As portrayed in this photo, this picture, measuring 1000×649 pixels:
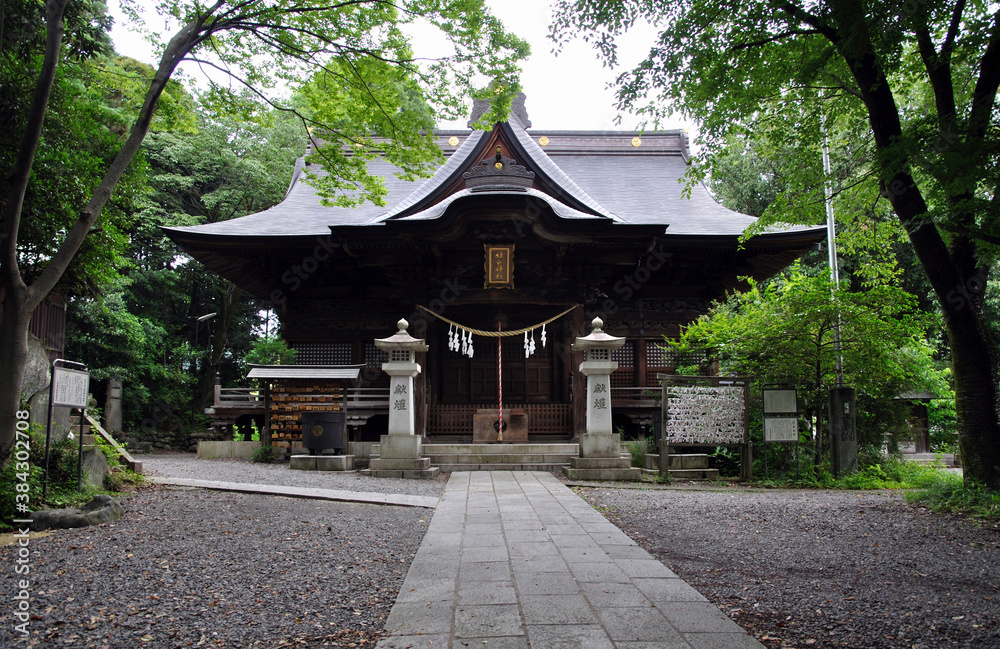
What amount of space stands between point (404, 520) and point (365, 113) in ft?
15.1

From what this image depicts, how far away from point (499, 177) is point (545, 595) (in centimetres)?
984

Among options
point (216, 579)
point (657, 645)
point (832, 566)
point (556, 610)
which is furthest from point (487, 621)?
point (832, 566)

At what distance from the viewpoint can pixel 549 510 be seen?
629cm

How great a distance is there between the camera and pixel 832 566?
13.8 feet

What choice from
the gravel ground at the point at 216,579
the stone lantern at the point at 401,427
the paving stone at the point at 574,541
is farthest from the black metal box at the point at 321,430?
the paving stone at the point at 574,541

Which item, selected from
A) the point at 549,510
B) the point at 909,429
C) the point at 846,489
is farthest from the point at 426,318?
the point at 909,429

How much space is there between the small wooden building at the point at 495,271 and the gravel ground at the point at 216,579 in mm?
6806

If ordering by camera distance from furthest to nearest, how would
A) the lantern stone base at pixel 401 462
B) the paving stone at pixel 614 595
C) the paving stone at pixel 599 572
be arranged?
the lantern stone base at pixel 401 462 → the paving stone at pixel 599 572 → the paving stone at pixel 614 595

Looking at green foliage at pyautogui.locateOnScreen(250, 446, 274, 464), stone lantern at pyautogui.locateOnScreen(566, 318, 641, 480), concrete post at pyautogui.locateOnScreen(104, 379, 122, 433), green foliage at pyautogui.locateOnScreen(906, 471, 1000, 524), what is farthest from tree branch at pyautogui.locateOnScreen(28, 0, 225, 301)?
concrete post at pyautogui.locateOnScreen(104, 379, 122, 433)

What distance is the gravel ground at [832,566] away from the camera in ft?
9.80

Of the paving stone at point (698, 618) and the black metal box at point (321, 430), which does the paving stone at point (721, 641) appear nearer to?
the paving stone at point (698, 618)

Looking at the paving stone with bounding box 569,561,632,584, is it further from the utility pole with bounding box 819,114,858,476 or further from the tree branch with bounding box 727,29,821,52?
the utility pole with bounding box 819,114,858,476

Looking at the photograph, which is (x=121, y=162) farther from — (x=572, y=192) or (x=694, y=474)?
(x=572, y=192)

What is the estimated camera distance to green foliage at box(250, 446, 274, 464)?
12.0m
